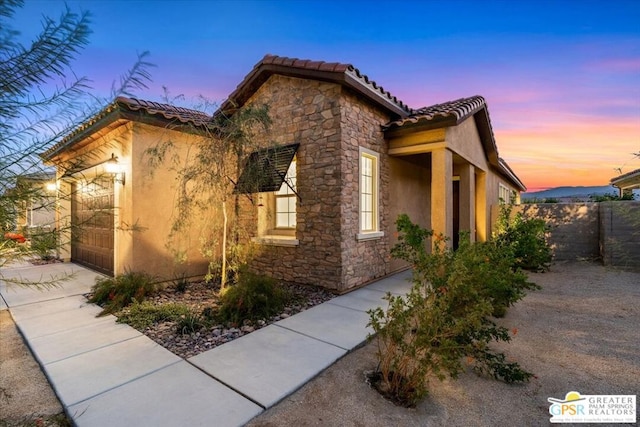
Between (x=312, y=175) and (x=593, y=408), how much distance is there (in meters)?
5.69

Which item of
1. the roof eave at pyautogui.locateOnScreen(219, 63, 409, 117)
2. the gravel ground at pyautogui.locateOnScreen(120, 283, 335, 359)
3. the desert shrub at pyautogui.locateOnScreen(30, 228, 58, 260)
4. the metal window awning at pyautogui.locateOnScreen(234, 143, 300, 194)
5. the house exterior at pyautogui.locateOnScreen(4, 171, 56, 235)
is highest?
the roof eave at pyautogui.locateOnScreen(219, 63, 409, 117)

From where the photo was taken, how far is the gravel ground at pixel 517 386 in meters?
2.54

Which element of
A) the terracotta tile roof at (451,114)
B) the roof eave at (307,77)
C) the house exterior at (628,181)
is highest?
the roof eave at (307,77)

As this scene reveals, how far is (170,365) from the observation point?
334cm

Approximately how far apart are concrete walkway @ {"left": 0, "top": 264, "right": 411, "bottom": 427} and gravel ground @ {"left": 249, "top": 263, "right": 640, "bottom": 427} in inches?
10.7

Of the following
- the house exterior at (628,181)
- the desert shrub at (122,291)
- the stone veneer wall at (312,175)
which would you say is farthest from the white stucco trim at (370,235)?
the house exterior at (628,181)

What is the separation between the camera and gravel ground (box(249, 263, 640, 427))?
2537 mm

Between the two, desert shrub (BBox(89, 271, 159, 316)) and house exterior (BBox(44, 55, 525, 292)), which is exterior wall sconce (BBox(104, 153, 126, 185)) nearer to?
house exterior (BBox(44, 55, 525, 292))

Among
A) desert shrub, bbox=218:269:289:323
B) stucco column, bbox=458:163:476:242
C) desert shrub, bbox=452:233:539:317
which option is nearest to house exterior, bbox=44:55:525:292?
stucco column, bbox=458:163:476:242

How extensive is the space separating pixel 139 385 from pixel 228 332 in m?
1.50

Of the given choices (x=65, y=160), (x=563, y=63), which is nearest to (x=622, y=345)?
(x=65, y=160)

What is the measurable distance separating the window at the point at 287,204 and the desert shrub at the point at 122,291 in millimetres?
3526

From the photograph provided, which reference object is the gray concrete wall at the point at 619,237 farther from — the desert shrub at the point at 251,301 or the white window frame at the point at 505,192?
the desert shrub at the point at 251,301

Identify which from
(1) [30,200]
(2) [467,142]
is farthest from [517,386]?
(2) [467,142]
